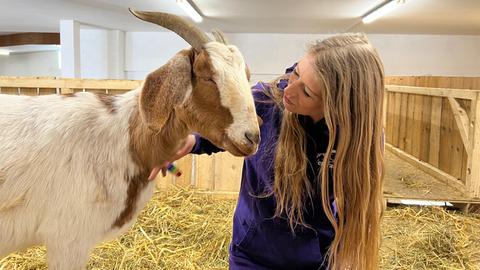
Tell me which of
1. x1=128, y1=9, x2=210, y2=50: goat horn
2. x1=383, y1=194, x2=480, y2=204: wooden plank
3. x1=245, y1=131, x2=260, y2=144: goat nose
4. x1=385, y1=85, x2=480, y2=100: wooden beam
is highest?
x1=128, y1=9, x2=210, y2=50: goat horn

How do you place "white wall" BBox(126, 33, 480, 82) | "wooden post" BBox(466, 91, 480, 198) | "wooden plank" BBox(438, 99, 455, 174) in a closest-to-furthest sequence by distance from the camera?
"wooden post" BBox(466, 91, 480, 198)
"wooden plank" BBox(438, 99, 455, 174)
"white wall" BBox(126, 33, 480, 82)

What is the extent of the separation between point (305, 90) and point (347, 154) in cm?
33

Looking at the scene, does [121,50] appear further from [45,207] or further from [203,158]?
[45,207]

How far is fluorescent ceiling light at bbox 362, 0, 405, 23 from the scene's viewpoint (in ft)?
28.4

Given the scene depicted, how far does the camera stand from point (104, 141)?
213 cm

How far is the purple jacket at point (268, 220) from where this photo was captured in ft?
7.25

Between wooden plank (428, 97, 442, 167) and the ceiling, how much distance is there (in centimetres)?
312

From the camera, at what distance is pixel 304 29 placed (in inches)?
564

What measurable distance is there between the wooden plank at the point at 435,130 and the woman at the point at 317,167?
4.71 m

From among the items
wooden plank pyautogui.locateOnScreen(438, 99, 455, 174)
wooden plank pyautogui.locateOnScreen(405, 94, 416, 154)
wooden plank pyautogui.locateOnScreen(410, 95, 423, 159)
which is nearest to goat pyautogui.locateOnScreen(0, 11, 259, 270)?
wooden plank pyautogui.locateOnScreen(438, 99, 455, 174)

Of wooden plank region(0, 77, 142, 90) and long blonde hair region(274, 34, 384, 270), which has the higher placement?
wooden plank region(0, 77, 142, 90)

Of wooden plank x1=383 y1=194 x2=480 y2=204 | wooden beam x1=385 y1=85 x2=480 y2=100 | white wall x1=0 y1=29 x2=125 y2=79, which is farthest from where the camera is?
white wall x1=0 y1=29 x2=125 y2=79

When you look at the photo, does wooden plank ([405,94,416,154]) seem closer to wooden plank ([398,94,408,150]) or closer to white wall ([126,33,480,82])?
wooden plank ([398,94,408,150])

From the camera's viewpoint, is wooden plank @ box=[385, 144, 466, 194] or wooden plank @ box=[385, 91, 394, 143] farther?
wooden plank @ box=[385, 91, 394, 143]
